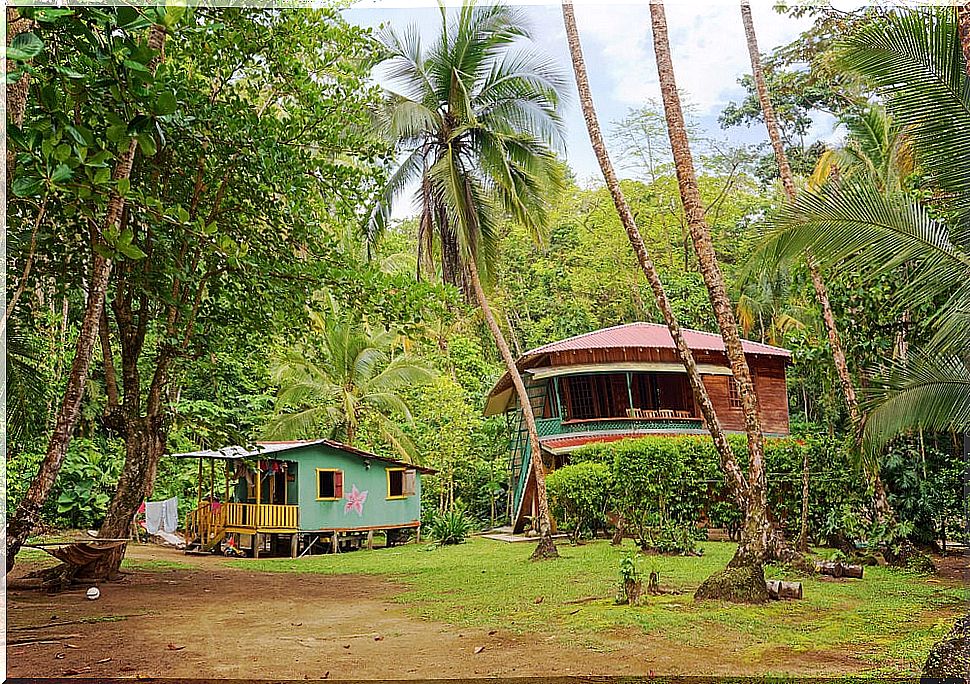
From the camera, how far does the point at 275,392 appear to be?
11.9m

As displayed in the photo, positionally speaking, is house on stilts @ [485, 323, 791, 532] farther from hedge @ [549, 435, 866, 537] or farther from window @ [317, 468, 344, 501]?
window @ [317, 468, 344, 501]

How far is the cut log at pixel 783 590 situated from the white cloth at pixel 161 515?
8.98 meters

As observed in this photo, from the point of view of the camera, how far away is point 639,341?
32.8 feet

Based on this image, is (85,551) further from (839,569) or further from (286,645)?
(839,569)

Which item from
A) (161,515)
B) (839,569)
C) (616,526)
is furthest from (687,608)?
(161,515)

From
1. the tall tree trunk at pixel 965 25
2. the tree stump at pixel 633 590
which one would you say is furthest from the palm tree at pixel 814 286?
the tall tree trunk at pixel 965 25

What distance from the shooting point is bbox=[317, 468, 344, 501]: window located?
10.3 meters

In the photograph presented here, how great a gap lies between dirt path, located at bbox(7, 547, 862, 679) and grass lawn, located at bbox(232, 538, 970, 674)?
0.20m

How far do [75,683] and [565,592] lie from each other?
11.1 ft

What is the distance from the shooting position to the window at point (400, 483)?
11047mm

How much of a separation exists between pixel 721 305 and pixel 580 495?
375 cm

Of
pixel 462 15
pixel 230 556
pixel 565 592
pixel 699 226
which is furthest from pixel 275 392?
pixel 699 226

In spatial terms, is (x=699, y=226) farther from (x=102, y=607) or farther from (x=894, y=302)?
(x=102, y=607)

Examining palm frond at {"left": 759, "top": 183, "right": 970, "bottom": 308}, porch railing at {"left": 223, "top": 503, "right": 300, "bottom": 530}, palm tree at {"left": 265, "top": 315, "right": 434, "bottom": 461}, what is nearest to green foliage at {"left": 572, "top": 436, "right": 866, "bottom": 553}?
palm tree at {"left": 265, "top": 315, "right": 434, "bottom": 461}
